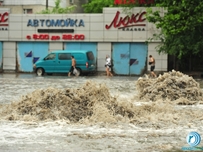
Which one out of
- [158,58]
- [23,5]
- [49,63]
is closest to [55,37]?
[49,63]

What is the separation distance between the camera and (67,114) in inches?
494

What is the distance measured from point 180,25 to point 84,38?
8446 mm

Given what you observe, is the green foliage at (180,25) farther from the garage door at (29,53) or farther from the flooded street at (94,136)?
the flooded street at (94,136)

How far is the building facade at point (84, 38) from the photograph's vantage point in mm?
40812

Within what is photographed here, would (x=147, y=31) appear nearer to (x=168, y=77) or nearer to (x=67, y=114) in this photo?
(x=168, y=77)

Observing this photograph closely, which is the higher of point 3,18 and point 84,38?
point 3,18

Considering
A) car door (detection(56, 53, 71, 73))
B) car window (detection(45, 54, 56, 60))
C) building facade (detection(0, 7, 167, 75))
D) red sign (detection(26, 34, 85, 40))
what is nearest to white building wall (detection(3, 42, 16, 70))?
building facade (detection(0, 7, 167, 75))

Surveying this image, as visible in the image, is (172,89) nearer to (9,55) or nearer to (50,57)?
(50,57)

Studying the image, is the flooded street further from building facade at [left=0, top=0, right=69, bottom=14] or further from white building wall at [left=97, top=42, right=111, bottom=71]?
building facade at [left=0, top=0, right=69, bottom=14]

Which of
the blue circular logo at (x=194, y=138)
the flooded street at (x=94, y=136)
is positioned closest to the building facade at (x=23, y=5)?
the flooded street at (x=94, y=136)

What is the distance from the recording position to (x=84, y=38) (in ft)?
137

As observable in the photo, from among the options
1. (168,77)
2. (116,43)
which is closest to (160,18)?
(116,43)

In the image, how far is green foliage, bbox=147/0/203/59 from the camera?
3575 centimetres

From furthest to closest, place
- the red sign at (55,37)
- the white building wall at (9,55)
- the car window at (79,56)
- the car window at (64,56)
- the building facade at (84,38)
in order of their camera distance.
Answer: the white building wall at (9,55) → the red sign at (55,37) → the building facade at (84,38) → the car window at (64,56) → the car window at (79,56)
